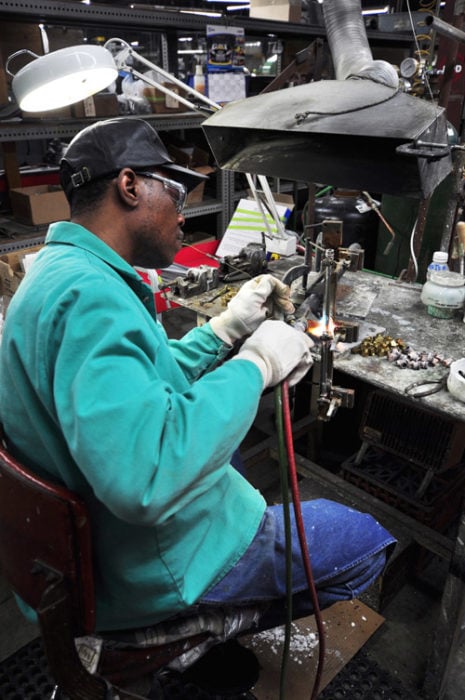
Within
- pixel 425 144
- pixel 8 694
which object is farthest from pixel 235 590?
pixel 425 144

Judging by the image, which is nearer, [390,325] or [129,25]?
[390,325]

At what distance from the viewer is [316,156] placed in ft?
4.83

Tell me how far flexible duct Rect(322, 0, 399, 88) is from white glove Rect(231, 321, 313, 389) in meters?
0.91

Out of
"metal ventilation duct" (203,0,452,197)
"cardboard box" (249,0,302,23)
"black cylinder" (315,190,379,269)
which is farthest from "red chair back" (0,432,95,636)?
"cardboard box" (249,0,302,23)

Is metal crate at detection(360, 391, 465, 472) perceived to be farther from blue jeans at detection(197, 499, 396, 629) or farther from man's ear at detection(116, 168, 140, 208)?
man's ear at detection(116, 168, 140, 208)

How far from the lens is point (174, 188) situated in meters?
1.16

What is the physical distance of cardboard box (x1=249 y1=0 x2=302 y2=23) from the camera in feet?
11.3

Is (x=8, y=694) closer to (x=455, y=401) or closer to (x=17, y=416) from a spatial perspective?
(x=17, y=416)

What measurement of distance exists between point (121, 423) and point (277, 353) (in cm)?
41

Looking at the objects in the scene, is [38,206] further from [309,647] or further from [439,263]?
[309,647]

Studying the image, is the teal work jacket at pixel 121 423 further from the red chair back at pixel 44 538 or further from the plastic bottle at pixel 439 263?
the plastic bottle at pixel 439 263

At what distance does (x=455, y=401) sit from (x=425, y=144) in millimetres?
670

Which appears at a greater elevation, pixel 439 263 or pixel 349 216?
pixel 439 263

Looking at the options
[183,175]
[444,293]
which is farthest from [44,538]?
[444,293]
